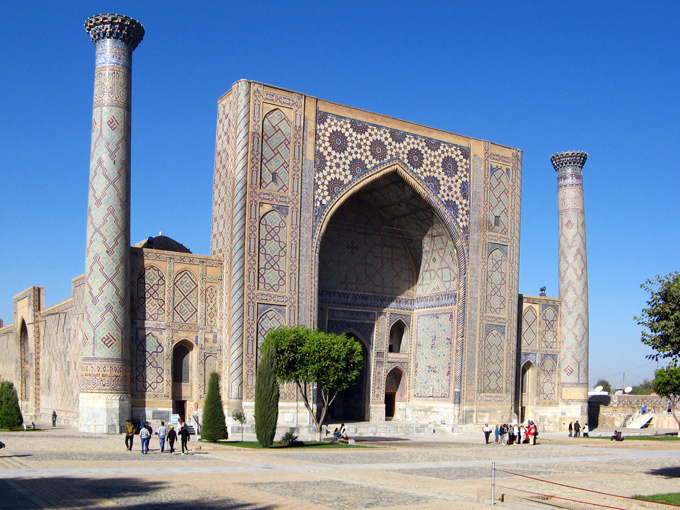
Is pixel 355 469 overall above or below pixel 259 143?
below

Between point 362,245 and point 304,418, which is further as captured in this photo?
point 362,245

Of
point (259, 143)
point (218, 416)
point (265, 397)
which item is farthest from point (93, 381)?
point (259, 143)

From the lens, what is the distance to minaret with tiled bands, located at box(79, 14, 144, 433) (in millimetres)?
18094

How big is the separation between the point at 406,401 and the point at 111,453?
1234 centimetres

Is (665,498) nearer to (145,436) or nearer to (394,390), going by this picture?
(145,436)

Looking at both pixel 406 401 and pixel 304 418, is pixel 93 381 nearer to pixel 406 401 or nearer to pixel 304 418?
pixel 304 418

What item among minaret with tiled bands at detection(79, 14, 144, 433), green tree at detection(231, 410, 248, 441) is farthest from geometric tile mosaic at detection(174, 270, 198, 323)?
green tree at detection(231, 410, 248, 441)

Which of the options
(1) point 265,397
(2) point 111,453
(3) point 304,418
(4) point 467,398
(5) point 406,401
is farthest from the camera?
(5) point 406,401

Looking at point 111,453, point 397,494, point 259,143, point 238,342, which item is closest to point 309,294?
point 238,342

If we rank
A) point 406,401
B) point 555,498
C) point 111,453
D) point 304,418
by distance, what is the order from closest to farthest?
1. point 555,498
2. point 111,453
3. point 304,418
4. point 406,401

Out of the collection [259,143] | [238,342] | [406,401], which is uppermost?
[259,143]

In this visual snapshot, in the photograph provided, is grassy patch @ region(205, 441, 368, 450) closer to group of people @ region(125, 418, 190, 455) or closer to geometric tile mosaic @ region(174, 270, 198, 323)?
group of people @ region(125, 418, 190, 455)

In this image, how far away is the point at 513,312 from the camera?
24234 mm

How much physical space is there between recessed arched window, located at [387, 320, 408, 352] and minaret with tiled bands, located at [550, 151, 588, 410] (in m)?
5.20
